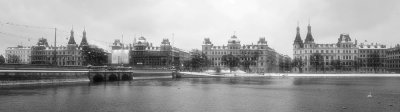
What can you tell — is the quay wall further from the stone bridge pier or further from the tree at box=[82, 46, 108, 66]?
the tree at box=[82, 46, 108, 66]

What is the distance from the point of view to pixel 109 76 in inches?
4776

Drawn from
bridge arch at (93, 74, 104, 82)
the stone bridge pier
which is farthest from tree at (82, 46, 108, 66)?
bridge arch at (93, 74, 104, 82)

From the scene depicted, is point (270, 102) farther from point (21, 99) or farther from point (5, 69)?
point (5, 69)

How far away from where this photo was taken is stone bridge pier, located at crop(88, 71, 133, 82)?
109 m

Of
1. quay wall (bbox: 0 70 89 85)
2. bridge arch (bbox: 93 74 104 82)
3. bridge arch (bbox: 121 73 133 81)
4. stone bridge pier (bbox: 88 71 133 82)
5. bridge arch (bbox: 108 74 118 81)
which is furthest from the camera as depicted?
bridge arch (bbox: 121 73 133 81)

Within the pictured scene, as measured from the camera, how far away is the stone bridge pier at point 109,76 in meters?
109

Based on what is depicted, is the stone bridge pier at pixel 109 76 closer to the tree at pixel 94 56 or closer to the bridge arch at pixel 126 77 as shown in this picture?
the bridge arch at pixel 126 77

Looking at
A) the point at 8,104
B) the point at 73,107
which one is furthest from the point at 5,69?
the point at 73,107

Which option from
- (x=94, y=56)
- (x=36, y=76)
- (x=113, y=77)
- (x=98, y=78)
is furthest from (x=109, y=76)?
(x=94, y=56)

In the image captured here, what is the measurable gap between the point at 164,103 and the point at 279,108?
12.7 metres

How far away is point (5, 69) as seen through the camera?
2835 inches

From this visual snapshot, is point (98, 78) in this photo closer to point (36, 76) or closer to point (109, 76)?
point (109, 76)

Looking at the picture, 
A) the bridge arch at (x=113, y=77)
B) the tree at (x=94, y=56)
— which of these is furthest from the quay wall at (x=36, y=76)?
the tree at (x=94, y=56)

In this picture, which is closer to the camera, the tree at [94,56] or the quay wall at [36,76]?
the quay wall at [36,76]
